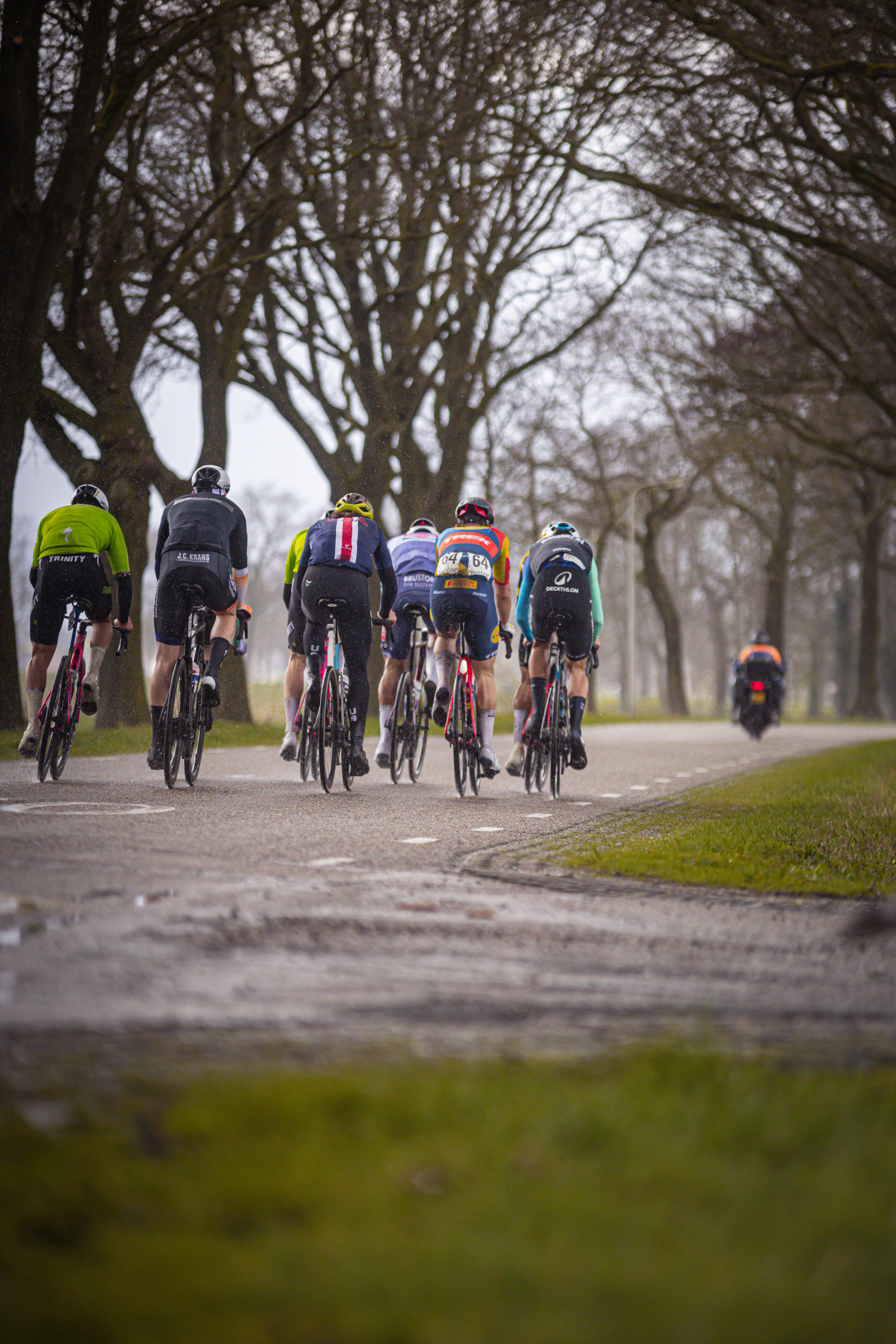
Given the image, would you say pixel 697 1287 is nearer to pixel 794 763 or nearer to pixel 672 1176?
pixel 672 1176

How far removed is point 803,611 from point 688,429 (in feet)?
85.8

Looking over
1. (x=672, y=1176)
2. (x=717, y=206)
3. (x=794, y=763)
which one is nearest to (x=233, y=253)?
(x=717, y=206)

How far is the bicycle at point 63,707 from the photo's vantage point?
9.87m

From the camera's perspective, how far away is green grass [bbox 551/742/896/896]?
5812mm

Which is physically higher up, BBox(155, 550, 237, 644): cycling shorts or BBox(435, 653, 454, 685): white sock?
BBox(155, 550, 237, 644): cycling shorts

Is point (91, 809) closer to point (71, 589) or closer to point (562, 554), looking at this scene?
point (71, 589)

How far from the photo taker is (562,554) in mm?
10602

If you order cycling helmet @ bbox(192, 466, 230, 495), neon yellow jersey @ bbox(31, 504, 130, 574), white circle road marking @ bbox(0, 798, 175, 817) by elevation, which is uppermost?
cycling helmet @ bbox(192, 466, 230, 495)

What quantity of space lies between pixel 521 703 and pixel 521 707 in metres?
0.05

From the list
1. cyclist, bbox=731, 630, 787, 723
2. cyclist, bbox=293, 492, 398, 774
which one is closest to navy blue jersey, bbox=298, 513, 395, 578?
cyclist, bbox=293, 492, 398, 774

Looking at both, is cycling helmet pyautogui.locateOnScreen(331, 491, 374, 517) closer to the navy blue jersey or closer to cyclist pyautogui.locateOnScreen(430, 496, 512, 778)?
the navy blue jersey

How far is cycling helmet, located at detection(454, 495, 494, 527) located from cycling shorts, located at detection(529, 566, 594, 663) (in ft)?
1.96

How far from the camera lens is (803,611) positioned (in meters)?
62.2

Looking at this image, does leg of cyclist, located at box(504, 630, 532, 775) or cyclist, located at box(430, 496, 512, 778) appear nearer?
cyclist, located at box(430, 496, 512, 778)
